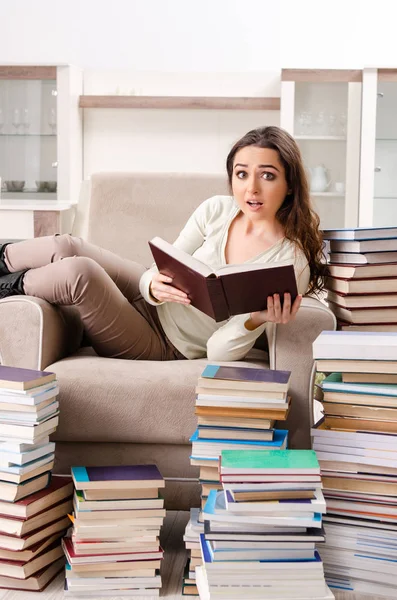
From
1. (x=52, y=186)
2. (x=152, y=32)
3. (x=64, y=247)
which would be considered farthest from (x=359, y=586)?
(x=152, y=32)

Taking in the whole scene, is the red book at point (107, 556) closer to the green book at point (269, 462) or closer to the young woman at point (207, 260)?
the green book at point (269, 462)

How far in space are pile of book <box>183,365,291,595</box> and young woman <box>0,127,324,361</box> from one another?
0.30 metres

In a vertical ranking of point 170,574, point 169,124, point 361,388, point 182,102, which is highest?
point 182,102

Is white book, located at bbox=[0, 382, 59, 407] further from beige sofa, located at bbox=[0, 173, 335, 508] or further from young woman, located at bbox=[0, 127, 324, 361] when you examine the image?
young woman, located at bbox=[0, 127, 324, 361]

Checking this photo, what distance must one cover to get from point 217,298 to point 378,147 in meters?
3.10

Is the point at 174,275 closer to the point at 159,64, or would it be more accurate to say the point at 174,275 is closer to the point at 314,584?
the point at 314,584

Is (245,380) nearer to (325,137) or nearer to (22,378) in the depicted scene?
(22,378)

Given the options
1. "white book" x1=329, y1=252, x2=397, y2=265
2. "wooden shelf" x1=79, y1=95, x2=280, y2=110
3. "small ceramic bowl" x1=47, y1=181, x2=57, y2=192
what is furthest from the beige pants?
"wooden shelf" x1=79, y1=95, x2=280, y2=110

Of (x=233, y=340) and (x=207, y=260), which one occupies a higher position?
(x=207, y=260)

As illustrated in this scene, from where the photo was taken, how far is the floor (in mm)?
1738

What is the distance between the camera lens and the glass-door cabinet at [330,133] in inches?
182

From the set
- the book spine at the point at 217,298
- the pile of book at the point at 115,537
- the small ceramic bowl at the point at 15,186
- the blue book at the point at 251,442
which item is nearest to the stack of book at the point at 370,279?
the book spine at the point at 217,298

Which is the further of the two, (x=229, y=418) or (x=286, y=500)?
(x=229, y=418)

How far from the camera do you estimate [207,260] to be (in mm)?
2229
